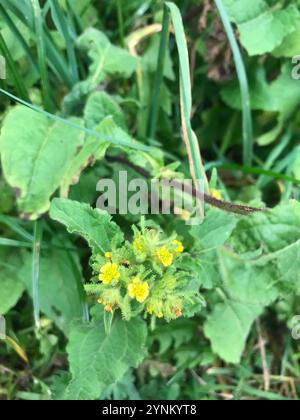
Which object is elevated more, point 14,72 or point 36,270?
point 14,72

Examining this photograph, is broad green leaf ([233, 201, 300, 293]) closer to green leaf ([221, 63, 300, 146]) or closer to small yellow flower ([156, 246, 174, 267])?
small yellow flower ([156, 246, 174, 267])

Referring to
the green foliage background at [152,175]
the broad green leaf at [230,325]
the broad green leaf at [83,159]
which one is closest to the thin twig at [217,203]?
the green foliage background at [152,175]

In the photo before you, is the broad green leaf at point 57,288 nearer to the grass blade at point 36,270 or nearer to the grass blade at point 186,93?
the grass blade at point 36,270

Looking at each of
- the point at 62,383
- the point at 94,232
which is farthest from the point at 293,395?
the point at 94,232

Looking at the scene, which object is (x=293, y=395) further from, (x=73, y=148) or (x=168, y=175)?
(x=73, y=148)

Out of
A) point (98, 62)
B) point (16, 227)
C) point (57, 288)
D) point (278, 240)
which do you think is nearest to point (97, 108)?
point (98, 62)

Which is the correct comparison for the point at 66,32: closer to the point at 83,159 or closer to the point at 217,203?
the point at 83,159
